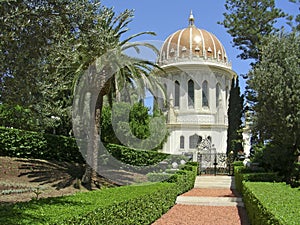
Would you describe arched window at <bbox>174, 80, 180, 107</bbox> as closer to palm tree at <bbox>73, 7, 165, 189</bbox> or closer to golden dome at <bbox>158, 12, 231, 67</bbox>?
golden dome at <bbox>158, 12, 231, 67</bbox>

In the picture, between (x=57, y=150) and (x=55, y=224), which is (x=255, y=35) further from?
(x=55, y=224)

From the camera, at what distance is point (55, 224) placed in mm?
4551

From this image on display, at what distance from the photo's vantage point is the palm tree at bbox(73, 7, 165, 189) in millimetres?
14383

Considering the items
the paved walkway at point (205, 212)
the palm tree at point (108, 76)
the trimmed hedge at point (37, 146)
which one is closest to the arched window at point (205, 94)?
the trimmed hedge at point (37, 146)

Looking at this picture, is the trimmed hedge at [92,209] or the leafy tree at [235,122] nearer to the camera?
the trimmed hedge at [92,209]

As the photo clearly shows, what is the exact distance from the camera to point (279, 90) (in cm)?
1099

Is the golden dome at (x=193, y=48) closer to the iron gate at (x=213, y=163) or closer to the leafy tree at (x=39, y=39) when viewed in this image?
the iron gate at (x=213, y=163)

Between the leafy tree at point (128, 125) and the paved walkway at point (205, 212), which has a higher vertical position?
the leafy tree at point (128, 125)

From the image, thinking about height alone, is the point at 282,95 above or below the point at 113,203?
above

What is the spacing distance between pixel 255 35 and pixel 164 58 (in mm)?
18248

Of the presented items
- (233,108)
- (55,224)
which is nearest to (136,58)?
(55,224)

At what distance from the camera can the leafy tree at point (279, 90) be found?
10.9 metres

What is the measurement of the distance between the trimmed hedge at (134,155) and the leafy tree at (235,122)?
5852mm

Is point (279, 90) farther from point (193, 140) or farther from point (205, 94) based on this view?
point (205, 94)
